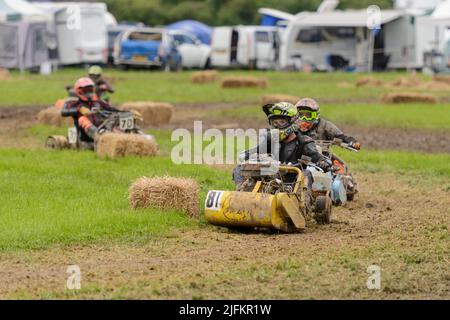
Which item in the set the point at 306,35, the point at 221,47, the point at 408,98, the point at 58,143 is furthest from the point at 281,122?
the point at 221,47

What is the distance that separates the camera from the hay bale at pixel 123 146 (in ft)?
62.7

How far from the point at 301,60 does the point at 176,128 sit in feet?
97.9

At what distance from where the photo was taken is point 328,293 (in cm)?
966

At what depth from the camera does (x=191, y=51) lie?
56.2 meters

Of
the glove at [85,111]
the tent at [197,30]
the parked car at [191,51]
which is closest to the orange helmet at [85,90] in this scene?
the glove at [85,111]

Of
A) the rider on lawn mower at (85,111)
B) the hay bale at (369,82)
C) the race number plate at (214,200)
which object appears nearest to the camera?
→ the race number plate at (214,200)

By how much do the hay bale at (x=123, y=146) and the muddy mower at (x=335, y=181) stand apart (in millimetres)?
4187

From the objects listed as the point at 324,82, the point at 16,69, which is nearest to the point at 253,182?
the point at 324,82

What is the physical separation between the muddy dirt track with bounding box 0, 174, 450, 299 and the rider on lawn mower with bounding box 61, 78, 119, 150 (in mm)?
7497

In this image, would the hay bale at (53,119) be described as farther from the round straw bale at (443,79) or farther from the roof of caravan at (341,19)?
the roof of caravan at (341,19)

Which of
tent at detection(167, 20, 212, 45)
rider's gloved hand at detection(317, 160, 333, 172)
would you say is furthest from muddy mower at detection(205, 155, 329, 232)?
tent at detection(167, 20, 212, 45)

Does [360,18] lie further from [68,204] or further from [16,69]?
[68,204]

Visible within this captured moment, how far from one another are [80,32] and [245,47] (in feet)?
27.8

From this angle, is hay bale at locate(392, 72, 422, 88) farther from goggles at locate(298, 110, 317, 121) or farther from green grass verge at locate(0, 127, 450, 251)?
goggles at locate(298, 110, 317, 121)
